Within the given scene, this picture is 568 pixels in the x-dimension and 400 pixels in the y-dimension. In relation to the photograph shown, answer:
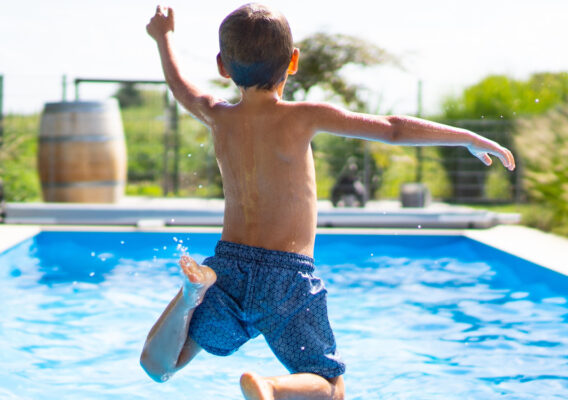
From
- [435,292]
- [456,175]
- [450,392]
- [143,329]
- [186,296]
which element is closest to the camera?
[186,296]

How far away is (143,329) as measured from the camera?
4.00m

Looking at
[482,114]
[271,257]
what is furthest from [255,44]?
[482,114]

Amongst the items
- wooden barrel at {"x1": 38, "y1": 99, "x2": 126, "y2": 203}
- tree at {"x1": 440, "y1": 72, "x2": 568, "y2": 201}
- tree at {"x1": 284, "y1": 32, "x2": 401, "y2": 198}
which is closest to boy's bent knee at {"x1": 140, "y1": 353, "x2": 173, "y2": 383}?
wooden barrel at {"x1": 38, "y1": 99, "x2": 126, "y2": 203}

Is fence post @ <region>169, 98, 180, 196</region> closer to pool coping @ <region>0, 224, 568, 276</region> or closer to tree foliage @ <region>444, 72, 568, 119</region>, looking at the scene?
pool coping @ <region>0, 224, 568, 276</region>

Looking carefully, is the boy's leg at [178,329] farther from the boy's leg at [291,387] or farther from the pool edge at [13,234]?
the pool edge at [13,234]

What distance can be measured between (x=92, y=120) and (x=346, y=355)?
20.0ft

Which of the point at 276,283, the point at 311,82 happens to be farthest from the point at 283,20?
the point at 311,82

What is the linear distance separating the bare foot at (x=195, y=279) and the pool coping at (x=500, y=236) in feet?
11.1

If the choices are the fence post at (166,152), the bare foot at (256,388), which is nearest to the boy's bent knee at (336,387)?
the bare foot at (256,388)

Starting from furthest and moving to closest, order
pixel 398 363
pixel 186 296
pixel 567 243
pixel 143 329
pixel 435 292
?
pixel 567 243 → pixel 435 292 → pixel 143 329 → pixel 398 363 → pixel 186 296

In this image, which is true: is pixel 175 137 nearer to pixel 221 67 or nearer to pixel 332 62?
pixel 332 62

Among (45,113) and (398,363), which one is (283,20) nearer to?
(398,363)

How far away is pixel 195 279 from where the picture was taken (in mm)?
1669

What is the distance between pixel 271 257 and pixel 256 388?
34cm
